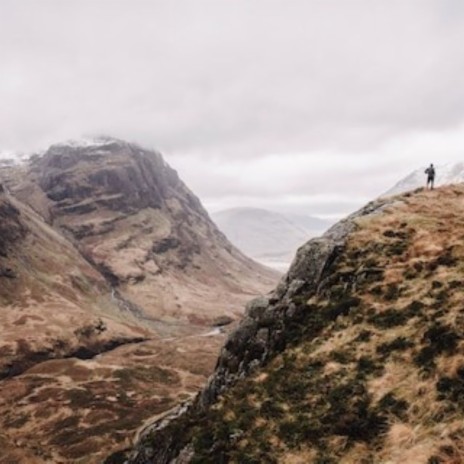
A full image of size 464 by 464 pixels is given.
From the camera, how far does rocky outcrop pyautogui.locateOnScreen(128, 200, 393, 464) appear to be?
3131 cm

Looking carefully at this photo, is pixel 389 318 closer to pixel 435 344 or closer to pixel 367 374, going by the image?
pixel 435 344

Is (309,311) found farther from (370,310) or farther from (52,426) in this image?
(52,426)

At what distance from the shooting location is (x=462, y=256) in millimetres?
30938

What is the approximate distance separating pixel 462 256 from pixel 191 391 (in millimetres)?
143637

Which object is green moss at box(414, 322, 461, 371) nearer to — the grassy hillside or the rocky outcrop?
the grassy hillside

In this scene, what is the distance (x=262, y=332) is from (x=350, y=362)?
8903 millimetres

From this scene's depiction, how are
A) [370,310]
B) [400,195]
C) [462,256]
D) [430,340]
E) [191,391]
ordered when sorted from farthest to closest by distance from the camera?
[191,391], [400,195], [462,256], [370,310], [430,340]

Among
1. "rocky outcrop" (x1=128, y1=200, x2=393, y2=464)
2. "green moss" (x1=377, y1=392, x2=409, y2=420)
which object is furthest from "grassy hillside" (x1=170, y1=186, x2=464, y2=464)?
"rocky outcrop" (x1=128, y1=200, x2=393, y2=464)

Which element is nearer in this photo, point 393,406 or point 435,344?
point 393,406

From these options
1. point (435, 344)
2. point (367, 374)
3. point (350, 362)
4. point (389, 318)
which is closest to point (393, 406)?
point (367, 374)

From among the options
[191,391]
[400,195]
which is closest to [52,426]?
[191,391]

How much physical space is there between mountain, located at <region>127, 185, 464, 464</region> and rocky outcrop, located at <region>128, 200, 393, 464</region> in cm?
9

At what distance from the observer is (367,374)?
2377cm

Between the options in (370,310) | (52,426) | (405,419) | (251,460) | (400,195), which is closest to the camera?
(405,419)
